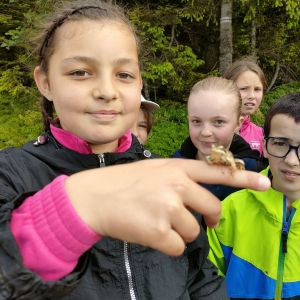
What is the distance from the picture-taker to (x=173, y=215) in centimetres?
103

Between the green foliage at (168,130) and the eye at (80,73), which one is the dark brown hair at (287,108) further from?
the green foliage at (168,130)

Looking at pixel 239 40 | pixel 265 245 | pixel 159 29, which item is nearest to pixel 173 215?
pixel 265 245

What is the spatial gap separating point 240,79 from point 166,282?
13.3 feet

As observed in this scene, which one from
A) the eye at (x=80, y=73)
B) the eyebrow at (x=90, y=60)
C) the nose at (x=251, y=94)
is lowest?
the nose at (x=251, y=94)

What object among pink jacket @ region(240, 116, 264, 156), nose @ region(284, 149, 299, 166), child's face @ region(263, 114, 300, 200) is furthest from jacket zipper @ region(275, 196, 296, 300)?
pink jacket @ region(240, 116, 264, 156)

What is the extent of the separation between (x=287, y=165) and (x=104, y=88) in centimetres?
165

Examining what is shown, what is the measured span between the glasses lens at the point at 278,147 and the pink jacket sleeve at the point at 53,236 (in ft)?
6.36

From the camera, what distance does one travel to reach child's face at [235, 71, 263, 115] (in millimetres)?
5020

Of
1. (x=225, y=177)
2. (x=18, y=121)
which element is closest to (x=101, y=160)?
(x=225, y=177)

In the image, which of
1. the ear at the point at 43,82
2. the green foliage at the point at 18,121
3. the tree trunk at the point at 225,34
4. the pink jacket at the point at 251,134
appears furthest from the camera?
the tree trunk at the point at 225,34

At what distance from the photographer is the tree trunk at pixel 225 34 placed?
382 inches

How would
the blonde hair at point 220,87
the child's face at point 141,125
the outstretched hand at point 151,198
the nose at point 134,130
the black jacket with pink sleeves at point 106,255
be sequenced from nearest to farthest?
the outstretched hand at point 151,198 → the black jacket with pink sleeves at point 106,255 → the blonde hair at point 220,87 → the nose at point 134,130 → the child's face at point 141,125

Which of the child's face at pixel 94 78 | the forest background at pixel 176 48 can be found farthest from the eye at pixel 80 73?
the forest background at pixel 176 48

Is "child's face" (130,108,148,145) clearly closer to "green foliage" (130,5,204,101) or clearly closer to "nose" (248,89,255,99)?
"nose" (248,89,255,99)
